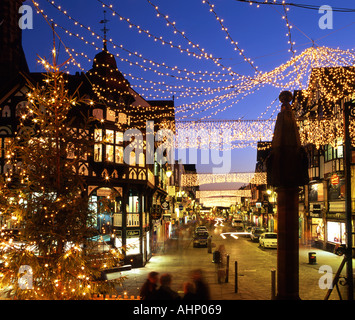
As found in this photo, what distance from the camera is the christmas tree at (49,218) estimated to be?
7.72m

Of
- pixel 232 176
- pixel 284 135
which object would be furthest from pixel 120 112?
pixel 232 176

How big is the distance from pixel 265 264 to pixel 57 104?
60.1 feet

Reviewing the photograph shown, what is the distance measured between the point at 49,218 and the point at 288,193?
15.8 feet

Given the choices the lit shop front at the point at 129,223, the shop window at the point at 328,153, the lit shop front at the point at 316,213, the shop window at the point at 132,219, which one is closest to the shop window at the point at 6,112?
the lit shop front at the point at 129,223

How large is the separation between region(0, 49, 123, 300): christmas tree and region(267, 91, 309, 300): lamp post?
3764 mm

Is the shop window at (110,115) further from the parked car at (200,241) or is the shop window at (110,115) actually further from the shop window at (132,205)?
the parked car at (200,241)

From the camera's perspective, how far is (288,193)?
22.7ft

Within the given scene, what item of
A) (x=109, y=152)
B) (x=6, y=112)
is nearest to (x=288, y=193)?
(x=109, y=152)

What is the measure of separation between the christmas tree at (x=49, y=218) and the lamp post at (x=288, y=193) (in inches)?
148

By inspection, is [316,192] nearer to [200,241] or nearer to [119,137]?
[200,241]

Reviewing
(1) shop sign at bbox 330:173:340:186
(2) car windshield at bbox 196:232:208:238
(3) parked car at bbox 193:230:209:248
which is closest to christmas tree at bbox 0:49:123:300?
(1) shop sign at bbox 330:173:340:186

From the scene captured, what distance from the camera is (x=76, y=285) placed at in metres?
7.99

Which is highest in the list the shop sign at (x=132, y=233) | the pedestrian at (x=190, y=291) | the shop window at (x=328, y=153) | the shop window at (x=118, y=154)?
the shop window at (x=328, y=153)
